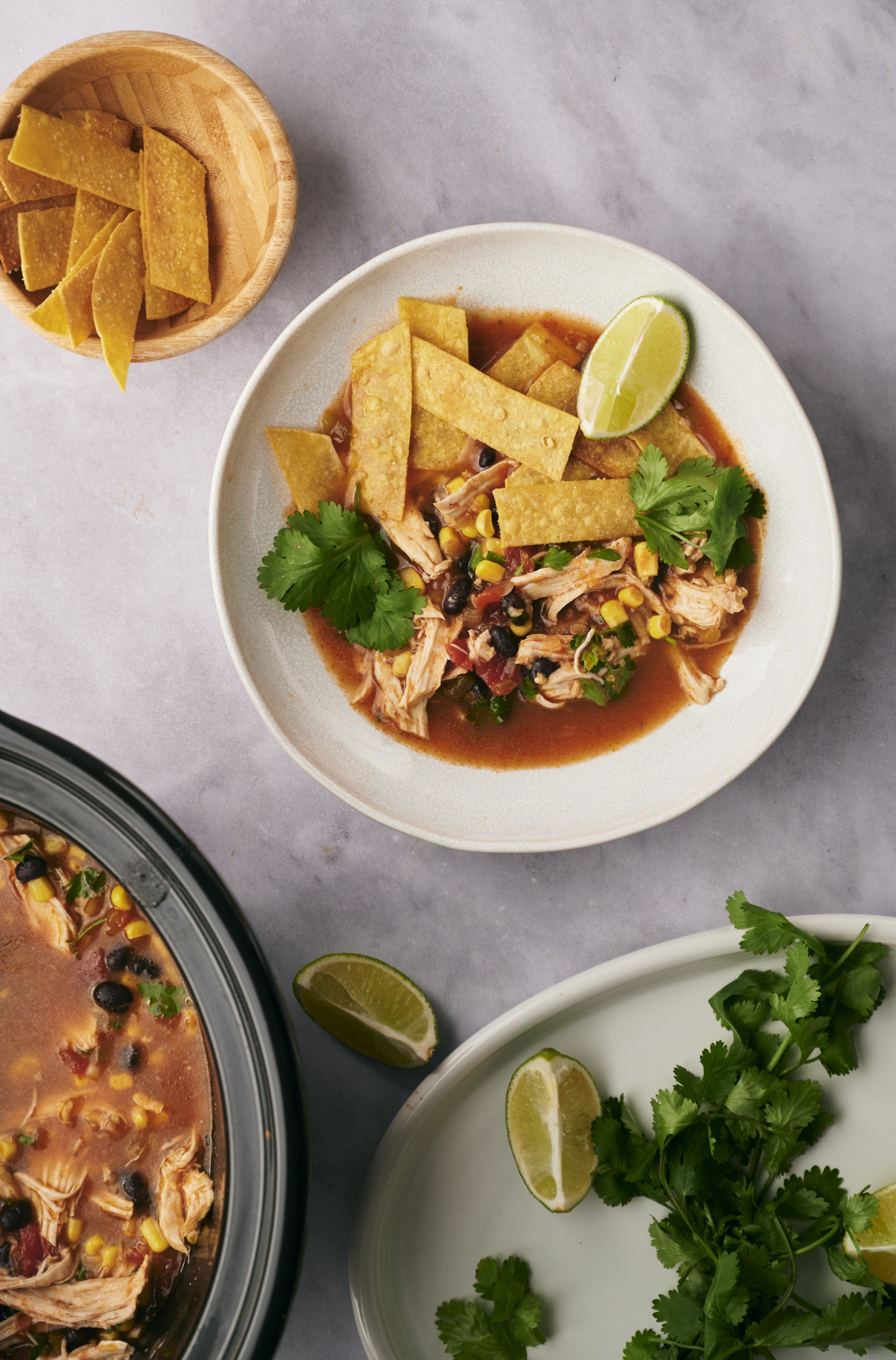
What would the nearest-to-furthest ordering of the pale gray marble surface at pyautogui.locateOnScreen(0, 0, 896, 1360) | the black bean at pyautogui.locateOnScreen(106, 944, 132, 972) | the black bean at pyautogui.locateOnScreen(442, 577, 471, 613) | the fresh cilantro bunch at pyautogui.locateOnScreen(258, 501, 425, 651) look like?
the black bean at pyautogui.locateOnScreen(106, 944, 132, 972) < the fresh cilantro bunch at pyautogui.locateOnScreen(258, 501, 425, 651) < the black bean at pyautogui.locateOnScreen(442, 577, 471, 613) < the pale gray marble surface at pyautogui.locateOnScreen(0, 0, 896, 1360)

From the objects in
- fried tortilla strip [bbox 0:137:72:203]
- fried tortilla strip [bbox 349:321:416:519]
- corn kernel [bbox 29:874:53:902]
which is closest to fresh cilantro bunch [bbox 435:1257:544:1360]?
corn kernel [bbox 29:874:53:902]

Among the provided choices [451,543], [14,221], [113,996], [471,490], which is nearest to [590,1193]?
[113,996]

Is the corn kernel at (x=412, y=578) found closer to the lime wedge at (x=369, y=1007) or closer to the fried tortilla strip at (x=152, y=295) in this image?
the fried tortilla strip at (x=152, y=295)

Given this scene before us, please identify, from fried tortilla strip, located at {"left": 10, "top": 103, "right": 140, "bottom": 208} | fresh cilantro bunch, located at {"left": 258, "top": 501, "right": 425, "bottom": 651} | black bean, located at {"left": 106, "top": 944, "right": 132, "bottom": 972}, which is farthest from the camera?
fresh cilantro bunch, located at {"left": 258, "top": 501, "right": 425, "bottom": 651}

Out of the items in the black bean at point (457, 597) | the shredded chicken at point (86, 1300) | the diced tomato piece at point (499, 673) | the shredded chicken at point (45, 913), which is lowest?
the shredded chicken at point (86, 1300)

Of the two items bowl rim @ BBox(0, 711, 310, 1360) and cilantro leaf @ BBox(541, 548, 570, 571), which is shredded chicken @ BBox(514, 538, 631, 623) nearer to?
cilantro leaf @ BBox(541, 548, 570, 571)

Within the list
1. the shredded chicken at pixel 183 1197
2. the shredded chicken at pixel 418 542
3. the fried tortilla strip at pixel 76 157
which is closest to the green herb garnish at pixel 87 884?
the shredded chicken at pixel 183 1197
